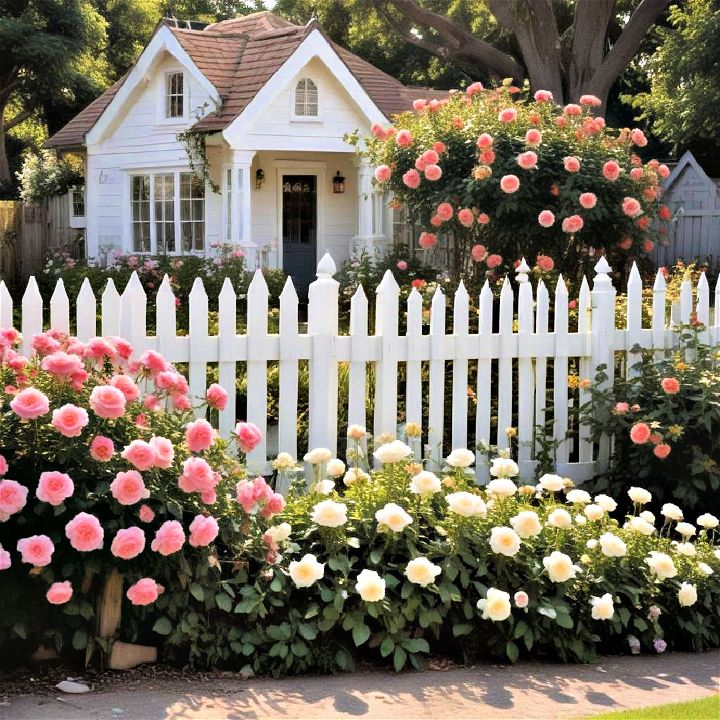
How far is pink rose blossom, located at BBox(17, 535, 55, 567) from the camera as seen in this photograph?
13.4 ft

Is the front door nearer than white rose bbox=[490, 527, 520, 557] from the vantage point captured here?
No

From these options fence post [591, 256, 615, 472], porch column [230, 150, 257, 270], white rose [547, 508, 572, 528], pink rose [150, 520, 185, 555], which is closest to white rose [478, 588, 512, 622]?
white rose [547, 508, 572, 528]

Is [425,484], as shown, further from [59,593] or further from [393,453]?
[59,593]

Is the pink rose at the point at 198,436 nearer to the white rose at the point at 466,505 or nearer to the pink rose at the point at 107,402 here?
the pink rose at the point at 107,402

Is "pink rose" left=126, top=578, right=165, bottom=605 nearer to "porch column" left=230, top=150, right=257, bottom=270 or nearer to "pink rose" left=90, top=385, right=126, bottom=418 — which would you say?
"pink rose" left=90, top=385, right=126, bottom=418

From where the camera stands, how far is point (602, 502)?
Answer: 5.38 m

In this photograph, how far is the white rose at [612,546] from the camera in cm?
493

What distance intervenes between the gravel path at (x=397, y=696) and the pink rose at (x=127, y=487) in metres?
0.71

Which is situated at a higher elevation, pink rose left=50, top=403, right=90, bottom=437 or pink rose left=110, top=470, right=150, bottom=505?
pink rose left=50, top=403, right=90, bottom=437

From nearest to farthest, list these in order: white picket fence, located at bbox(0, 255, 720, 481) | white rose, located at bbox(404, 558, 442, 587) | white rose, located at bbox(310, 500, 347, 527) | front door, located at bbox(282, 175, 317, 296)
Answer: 1. white rose, located at bbox(404, 558, 442, 587)
2. white rose, located at bbox(310, 500, 347, 527)
3. white picket fence, located at bbox(0, 255, 720, 481)
4. front door, located at bbox(282, 175, 317, 296)

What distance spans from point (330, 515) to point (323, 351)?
5.16 feet

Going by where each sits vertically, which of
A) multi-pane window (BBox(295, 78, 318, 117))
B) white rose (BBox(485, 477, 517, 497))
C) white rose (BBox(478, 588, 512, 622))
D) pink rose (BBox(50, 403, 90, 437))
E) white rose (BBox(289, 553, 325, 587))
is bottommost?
white rose (BBox(478, 588, 512, 622))

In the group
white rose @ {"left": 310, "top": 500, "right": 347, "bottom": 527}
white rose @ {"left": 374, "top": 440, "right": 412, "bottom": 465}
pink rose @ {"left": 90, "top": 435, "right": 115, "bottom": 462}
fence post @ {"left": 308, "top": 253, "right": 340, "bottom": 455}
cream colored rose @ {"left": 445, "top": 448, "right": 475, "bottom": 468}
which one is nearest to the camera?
pink rose @ {"left": 90, "top": 435, "right": 115, "bottom": 462}

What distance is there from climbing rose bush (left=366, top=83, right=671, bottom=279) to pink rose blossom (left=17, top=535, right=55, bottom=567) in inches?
264
